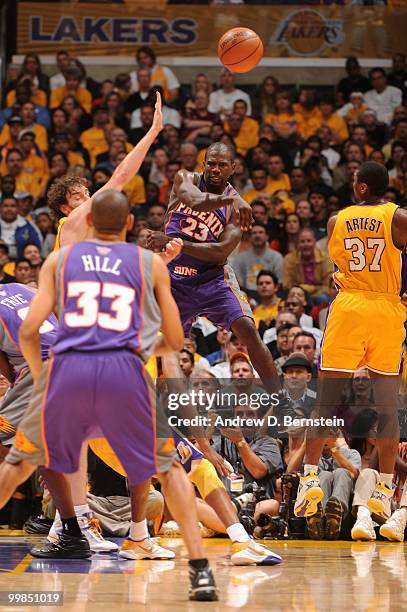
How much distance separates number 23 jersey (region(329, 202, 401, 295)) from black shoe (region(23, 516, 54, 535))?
10.0 ft

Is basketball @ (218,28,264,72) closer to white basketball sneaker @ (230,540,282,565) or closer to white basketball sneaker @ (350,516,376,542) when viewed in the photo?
white basketball sneaker @ (350,516,376,542)

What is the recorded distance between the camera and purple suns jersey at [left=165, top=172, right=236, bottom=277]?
25.1 feet

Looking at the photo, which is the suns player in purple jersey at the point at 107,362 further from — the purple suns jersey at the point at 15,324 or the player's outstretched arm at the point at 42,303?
the purple suns jersey at the point at 15,324

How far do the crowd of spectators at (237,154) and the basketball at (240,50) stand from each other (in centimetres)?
255

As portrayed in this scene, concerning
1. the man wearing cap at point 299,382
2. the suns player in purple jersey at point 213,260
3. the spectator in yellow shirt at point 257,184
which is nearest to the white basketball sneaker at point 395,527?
the man wearing cap at point 299,382

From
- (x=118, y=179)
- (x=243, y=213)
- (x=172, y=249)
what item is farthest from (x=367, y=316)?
(x=118, y=179)

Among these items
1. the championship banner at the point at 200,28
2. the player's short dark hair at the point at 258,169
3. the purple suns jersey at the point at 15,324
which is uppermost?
the championship banner at the point at 200,28

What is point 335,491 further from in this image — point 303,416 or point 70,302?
point 70,302

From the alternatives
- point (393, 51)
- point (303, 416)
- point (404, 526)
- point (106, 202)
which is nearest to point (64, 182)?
point (106, 202)

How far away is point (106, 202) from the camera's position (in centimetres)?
510

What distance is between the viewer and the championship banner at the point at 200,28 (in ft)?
54.4

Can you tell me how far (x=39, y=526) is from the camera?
8219 millimetres

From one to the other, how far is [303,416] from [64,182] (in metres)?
2.80

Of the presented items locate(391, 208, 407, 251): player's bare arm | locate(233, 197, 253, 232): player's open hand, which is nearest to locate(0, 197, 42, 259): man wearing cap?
locate(233, 197, 253, 232): player's open hand
